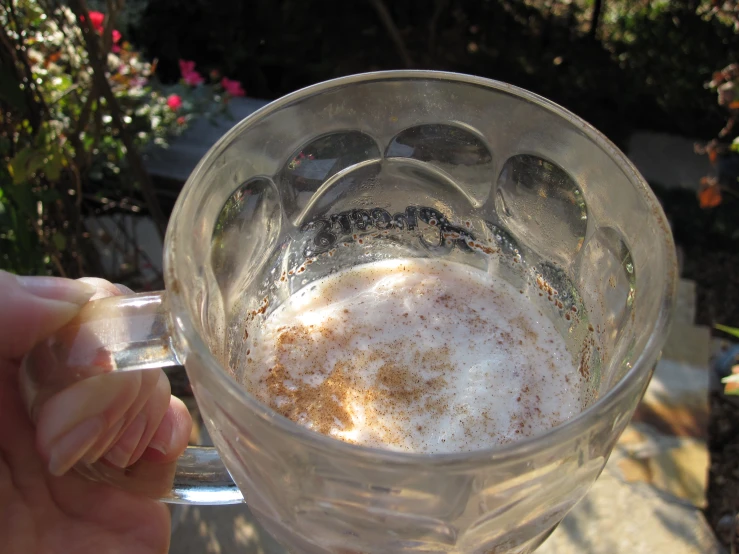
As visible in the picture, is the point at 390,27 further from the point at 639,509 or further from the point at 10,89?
the point at 639,509

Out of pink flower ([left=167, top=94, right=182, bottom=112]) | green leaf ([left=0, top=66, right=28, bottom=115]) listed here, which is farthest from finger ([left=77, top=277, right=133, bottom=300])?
pink flower ([left=167, top=94, right=182, bottom=112])

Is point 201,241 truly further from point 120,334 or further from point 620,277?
point 620,277

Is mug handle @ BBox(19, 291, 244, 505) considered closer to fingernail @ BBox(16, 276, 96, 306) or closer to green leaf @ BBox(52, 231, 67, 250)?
fingernail @ BBox(16, 276, 96, 306)

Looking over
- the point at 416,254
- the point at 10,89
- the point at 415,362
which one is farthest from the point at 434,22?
the point at 415,362

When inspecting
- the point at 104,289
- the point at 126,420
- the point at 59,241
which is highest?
the point at 104,289

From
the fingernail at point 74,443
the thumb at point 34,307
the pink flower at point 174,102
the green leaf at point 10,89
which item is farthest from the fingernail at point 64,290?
the pink flower at point 174,102

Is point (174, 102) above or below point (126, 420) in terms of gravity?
below

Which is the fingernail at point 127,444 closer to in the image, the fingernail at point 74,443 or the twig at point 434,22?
the fingernail at point 74,443
